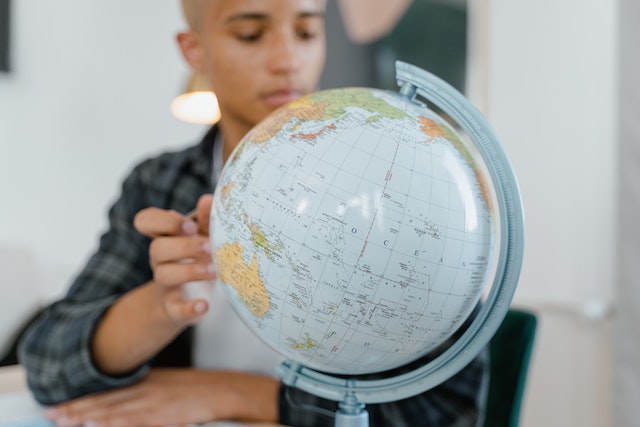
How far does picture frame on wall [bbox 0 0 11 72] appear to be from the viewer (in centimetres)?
227

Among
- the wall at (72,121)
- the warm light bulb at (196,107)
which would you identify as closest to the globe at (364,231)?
the warm light bulb at (196,107)

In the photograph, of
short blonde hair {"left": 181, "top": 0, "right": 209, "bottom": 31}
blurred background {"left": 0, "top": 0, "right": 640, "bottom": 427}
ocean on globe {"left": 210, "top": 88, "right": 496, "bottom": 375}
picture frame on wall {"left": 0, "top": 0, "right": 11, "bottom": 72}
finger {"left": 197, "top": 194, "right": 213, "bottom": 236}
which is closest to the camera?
ocean on globe {"left": 210, "top": 88, "right": 496, "bottom": 375}

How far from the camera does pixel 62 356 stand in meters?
0.94

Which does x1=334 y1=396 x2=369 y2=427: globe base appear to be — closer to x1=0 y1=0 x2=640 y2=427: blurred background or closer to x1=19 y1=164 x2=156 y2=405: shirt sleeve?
x1=19 y1=164 x2=156 y2=405: shirt sleeve

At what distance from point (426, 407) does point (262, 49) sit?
0.58 metres

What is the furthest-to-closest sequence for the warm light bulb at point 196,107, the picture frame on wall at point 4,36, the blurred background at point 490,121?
1. the picture frame on wall at point 4,36
2. the warm light bulb at point 196,107
3. the blurred background at point 490,121

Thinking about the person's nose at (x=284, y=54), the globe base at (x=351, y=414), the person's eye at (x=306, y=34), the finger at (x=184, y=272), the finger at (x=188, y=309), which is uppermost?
the person's eye at (x=306, y=34)

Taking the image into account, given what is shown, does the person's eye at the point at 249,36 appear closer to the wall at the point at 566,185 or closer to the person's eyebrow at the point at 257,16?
the person's eyebrow at the point at 257,16

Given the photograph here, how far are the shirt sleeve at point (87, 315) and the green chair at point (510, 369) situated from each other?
69 centimetres

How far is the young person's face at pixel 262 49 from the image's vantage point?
867 millimetres

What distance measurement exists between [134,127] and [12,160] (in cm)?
50

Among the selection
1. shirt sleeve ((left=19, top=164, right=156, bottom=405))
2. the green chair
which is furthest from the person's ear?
the green chair

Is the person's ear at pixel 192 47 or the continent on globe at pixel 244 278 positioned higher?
the person's ear at pixel 192 47

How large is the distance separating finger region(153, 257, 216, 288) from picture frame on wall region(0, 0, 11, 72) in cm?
195
